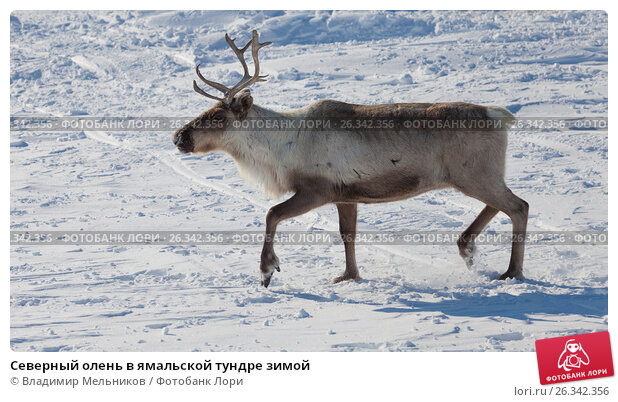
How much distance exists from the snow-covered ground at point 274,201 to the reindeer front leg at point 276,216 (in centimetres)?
25

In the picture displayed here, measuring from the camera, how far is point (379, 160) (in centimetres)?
789

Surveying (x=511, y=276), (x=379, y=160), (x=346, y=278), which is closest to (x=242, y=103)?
(x=379, y=160)

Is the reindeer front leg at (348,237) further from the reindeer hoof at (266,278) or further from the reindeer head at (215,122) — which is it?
the reindeer head at (215,122)

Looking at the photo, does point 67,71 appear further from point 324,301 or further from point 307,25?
point 324,301

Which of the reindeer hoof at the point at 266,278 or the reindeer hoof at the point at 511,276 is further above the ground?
the reindeer hoof at the point at 266,278

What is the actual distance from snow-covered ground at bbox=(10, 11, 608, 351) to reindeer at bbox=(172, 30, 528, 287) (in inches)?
28.8

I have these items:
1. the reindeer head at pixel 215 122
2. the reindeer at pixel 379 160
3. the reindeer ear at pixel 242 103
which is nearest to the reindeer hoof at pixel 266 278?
the reindeer at pixel 379 160

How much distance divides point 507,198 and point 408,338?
7.18ft

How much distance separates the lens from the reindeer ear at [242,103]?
26.7ft

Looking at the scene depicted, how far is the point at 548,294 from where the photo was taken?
7246mm
